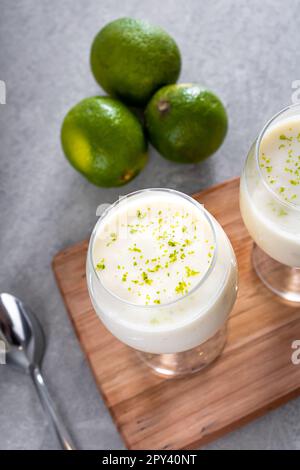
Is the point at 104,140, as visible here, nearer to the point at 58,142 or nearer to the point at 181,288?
the point at 58,142

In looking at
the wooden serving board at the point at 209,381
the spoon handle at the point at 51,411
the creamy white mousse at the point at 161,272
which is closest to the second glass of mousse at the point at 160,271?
the creamy white mousse at the point at 161,272

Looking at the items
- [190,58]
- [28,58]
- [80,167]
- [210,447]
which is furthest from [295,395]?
[28,58]

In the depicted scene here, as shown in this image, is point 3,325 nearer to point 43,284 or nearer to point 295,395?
point 43,284

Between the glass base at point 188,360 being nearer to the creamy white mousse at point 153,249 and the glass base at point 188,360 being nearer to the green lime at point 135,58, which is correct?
the creamy white mousse at point 153,249

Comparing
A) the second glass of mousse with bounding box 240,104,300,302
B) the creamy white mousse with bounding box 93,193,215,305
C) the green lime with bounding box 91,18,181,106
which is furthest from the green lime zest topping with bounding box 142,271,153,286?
the green lime with bounding box 91,18,181,106

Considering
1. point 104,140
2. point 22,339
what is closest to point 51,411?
point 22,339

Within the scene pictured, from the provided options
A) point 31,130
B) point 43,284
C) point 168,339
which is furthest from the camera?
point 31,130
